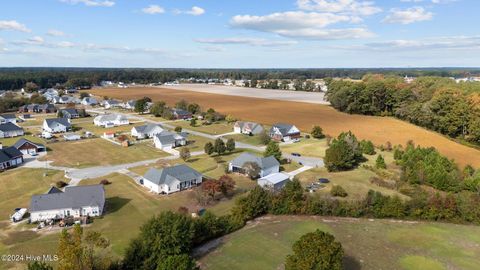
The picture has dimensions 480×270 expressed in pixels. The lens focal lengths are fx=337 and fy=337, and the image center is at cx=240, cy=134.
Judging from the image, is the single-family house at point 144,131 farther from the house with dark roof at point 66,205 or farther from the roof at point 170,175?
the house with dark roof at point 66,205

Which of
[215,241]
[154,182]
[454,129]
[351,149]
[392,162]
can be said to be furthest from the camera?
[454,129]

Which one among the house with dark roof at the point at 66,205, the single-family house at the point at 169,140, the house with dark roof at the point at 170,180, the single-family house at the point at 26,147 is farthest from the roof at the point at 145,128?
the house with dark roof at the point at 66,205

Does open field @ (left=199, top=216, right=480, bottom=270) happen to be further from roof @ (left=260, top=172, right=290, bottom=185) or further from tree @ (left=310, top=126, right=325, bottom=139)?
tree @ (left=310, top=126, right=325, bottom=139)

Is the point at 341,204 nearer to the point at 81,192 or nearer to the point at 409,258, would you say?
the point at 409,258

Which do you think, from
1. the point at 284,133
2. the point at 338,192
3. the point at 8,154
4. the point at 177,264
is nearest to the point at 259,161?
the point at 338,192

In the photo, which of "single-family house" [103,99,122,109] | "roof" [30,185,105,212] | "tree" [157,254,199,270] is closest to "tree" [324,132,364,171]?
"roof" [30,185,105,212]

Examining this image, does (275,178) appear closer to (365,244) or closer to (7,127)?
(365,244)

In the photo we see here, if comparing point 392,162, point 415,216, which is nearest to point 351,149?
point 392,162
